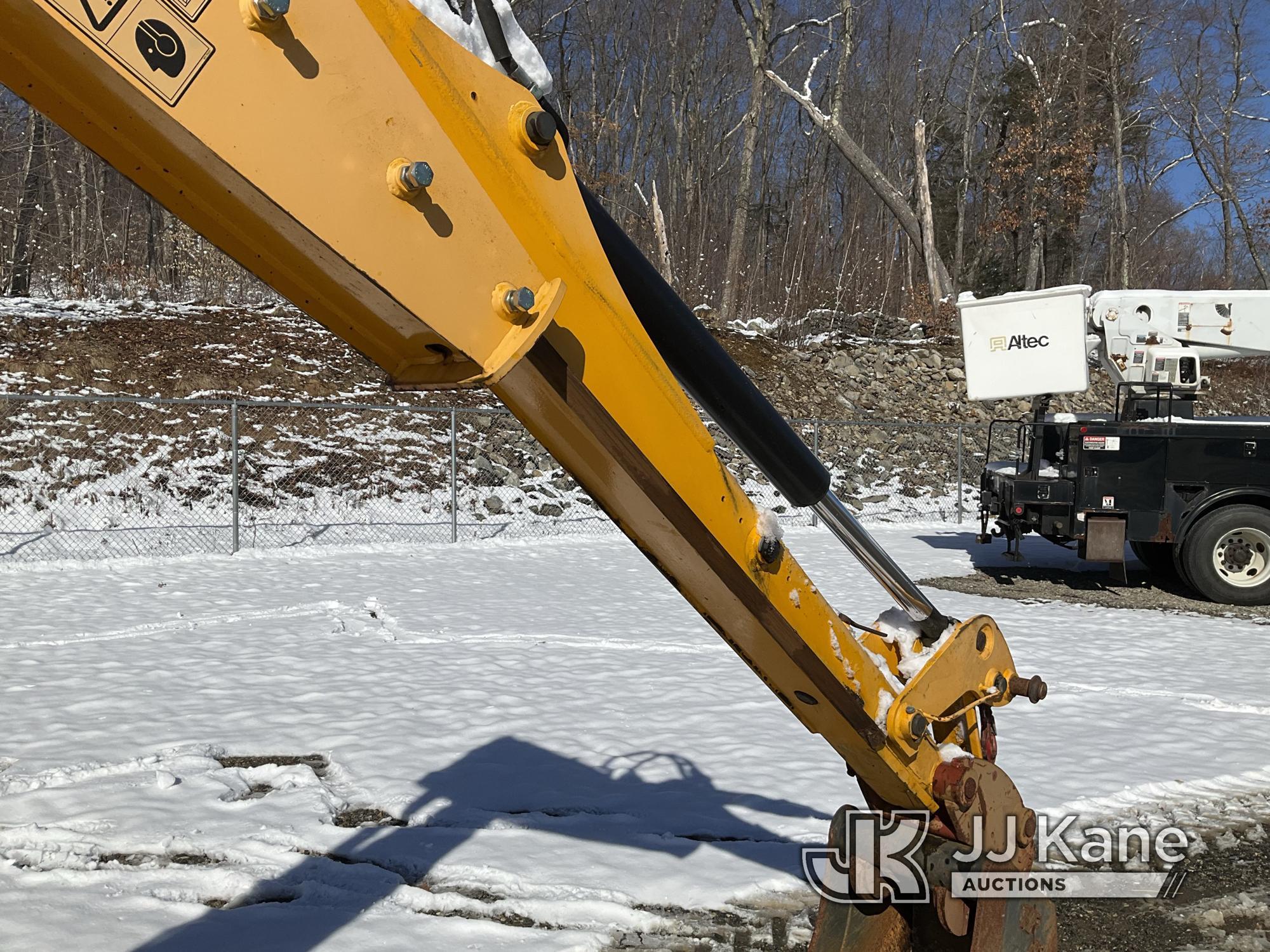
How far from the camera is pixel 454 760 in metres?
5.43

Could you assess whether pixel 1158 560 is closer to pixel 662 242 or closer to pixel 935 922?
pixel 935 922

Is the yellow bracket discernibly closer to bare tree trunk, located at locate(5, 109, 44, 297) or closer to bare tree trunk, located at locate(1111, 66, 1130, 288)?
bare tree trunk, located at locate(5, 109, 44, 297)

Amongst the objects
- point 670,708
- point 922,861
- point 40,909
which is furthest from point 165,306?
point 922,861

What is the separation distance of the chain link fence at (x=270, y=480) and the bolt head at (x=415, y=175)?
1147 centimetres

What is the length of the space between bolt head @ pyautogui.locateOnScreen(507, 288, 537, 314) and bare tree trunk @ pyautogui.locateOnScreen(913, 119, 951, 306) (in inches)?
1138

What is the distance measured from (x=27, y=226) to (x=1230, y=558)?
24.1m

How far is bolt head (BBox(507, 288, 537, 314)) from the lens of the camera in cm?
176

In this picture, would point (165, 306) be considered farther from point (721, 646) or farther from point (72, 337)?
point (721, 646)

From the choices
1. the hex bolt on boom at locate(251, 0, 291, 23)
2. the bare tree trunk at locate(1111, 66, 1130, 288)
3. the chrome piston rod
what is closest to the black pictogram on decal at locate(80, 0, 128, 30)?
the hex bolt on boom at locate(251, 0, 291, 23)

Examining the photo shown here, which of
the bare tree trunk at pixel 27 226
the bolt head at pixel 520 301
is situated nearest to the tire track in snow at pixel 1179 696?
the bolt head at pixel 520 301

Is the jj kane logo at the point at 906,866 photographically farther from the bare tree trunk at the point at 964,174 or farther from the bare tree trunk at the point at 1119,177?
the bare tree trunk at the point at 1119,177

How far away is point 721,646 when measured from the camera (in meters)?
8.55

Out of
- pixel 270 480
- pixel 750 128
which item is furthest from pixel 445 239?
pixel 750 128

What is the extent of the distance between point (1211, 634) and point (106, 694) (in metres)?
9.12
